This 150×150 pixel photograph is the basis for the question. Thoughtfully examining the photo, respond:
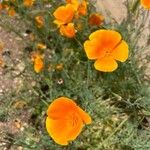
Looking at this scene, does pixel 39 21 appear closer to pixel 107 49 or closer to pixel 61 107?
pixel 107 49

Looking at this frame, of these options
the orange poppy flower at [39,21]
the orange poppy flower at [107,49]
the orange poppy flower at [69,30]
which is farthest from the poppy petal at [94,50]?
the orange poppy flower at [39,21]

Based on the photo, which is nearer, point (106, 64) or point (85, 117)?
point (85, 117)

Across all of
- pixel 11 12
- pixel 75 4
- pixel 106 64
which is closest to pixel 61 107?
pixel 106 64

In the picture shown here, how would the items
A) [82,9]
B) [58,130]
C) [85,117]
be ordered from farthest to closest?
[82,9] → [58,130] → [85,117]

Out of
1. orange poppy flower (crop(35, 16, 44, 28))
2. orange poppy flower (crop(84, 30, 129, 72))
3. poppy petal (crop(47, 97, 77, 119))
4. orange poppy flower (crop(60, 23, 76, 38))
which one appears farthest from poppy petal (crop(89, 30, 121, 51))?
orange poppy flower (crop(35, 16, 44, 28))

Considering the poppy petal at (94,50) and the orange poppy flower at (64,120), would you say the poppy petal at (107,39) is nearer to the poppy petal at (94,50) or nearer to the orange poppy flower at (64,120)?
the poppy petal at (94,50)

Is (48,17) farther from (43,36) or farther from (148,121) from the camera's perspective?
(148,121)

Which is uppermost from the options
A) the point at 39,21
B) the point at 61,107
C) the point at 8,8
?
the point at 61,107
